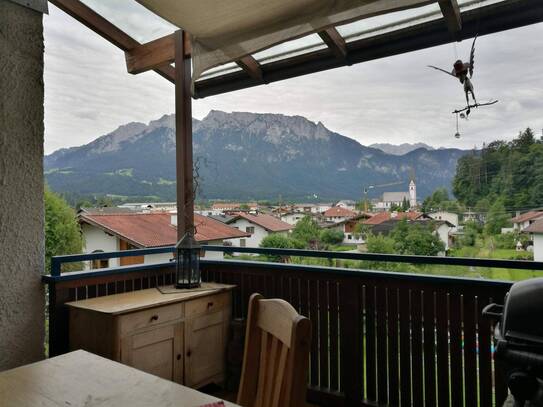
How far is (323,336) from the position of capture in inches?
106

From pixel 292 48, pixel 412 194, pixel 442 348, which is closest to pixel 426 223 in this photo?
pixel 412 194

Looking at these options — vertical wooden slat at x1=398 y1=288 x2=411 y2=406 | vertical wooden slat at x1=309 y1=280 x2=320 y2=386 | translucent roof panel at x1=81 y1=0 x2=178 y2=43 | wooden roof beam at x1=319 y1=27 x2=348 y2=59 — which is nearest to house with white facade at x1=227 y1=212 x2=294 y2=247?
vertical wooden slat at x1=309 y1=280 x2=320 y2=386

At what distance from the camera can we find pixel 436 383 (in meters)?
2.29

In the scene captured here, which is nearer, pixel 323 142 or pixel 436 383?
pixel 436 383

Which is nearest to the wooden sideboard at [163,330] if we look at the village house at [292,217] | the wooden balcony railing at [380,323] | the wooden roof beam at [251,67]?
the wooden balcony railing at [380,323]

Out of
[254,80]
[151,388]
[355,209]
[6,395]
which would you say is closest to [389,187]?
[355,209]

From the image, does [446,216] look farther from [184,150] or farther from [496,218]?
[184,150]

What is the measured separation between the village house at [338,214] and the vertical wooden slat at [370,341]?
0.65 metres

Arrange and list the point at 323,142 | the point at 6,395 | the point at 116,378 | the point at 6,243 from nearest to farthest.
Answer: the point at 6,395 < the point at 116,378 < the point at 6,243 < the point at 323,142

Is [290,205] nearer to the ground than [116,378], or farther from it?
farther from it

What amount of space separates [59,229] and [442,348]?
8.57 feet

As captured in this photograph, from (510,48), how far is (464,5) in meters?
0.53

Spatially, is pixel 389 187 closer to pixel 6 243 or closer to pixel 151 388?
pixel 151 388

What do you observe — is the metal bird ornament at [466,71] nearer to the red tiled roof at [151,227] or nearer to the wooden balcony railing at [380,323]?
the wooden balcony railing at [380,323]
